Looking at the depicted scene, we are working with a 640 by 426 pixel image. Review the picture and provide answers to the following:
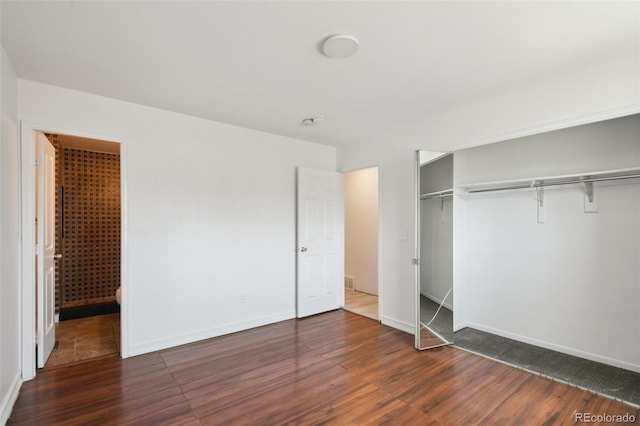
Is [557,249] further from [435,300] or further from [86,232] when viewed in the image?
[86,232]

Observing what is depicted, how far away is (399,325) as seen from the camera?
12.7 ft

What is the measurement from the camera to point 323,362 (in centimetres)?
295

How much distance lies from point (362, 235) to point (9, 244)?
468cm

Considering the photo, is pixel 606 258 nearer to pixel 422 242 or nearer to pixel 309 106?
pixel 422 242

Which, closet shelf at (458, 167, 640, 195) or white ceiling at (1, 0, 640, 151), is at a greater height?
white ceiling at (1, 0, 640, 151)

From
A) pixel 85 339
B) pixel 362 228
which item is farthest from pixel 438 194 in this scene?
pixel 85 339

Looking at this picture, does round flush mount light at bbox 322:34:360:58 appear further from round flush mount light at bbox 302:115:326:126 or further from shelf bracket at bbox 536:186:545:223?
shelf bracket at bbox 536:186:545:223

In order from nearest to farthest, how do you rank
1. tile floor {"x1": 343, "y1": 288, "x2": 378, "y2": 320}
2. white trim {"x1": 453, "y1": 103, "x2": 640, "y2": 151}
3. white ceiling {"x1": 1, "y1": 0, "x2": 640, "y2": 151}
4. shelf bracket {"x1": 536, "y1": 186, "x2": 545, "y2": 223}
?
Result: white ceiling {"x1": 1, "y1": 0, "x2": 640, "y2": 151}
white trim {"x1": 453, "y1": 103, "x2": 640, "y2": 151}
shelf bracket {"x1": 536, "y1": 186, "x2": 545, "y2": 223}
tile floor {"x1": 343, "y1": 288, "x2": 378, "y2": 320}

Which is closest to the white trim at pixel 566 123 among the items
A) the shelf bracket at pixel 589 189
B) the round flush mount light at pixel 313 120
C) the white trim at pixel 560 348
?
the shelf bracket at pixel 589 189

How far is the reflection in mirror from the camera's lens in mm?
3307

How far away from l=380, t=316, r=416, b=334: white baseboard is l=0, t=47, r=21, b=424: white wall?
3538 mm

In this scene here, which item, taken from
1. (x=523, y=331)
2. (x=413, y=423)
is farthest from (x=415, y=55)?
(x=523, y=331)

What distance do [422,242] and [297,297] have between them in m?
1.91

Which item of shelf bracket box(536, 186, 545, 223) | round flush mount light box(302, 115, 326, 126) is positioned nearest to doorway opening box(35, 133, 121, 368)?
round flush mount light box(302, 115, 326, 126)
